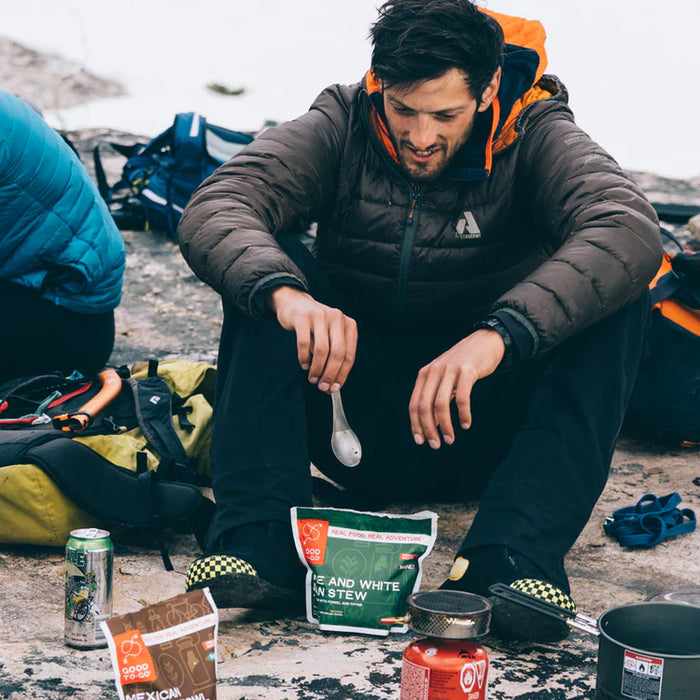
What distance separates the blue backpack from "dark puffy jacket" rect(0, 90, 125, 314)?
2236 millimetres

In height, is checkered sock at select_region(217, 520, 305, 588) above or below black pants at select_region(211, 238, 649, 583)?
below

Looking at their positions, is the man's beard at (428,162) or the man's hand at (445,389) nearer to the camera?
the man's hand at (445,389)

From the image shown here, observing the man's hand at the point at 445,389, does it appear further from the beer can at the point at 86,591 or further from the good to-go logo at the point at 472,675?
the beer can at the point at 86,591

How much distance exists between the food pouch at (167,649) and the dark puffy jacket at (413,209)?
0.91 metres

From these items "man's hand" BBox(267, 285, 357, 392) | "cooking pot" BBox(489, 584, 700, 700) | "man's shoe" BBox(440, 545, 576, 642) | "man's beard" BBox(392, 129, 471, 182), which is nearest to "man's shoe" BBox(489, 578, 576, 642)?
"man's shoe" BBox(440, 545, 576, 642)

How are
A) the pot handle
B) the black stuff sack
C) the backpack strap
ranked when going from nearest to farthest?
the pot handle
the backpack strap
the black stuff sack

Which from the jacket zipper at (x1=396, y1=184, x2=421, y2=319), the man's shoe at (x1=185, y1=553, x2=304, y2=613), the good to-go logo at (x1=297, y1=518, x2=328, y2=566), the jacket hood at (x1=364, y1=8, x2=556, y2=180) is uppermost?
the jacket hood at (x1=364, y1=8, x2=556, y2=180)

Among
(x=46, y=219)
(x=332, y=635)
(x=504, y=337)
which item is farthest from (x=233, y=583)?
(x=46, y=219)

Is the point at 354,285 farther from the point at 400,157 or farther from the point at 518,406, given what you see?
the point at 518,406

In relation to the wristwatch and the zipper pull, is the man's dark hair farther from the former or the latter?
the wristwatch

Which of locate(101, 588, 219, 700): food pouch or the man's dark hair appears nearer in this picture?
locate(101, 588, 219, 700): food pouch

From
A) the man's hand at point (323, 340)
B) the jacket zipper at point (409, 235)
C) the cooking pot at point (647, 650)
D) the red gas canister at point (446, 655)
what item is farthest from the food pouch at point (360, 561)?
the jacket zipper at point (409, 235)

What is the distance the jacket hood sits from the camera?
2.76 meters

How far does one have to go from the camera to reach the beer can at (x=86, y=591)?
2.21 metres
